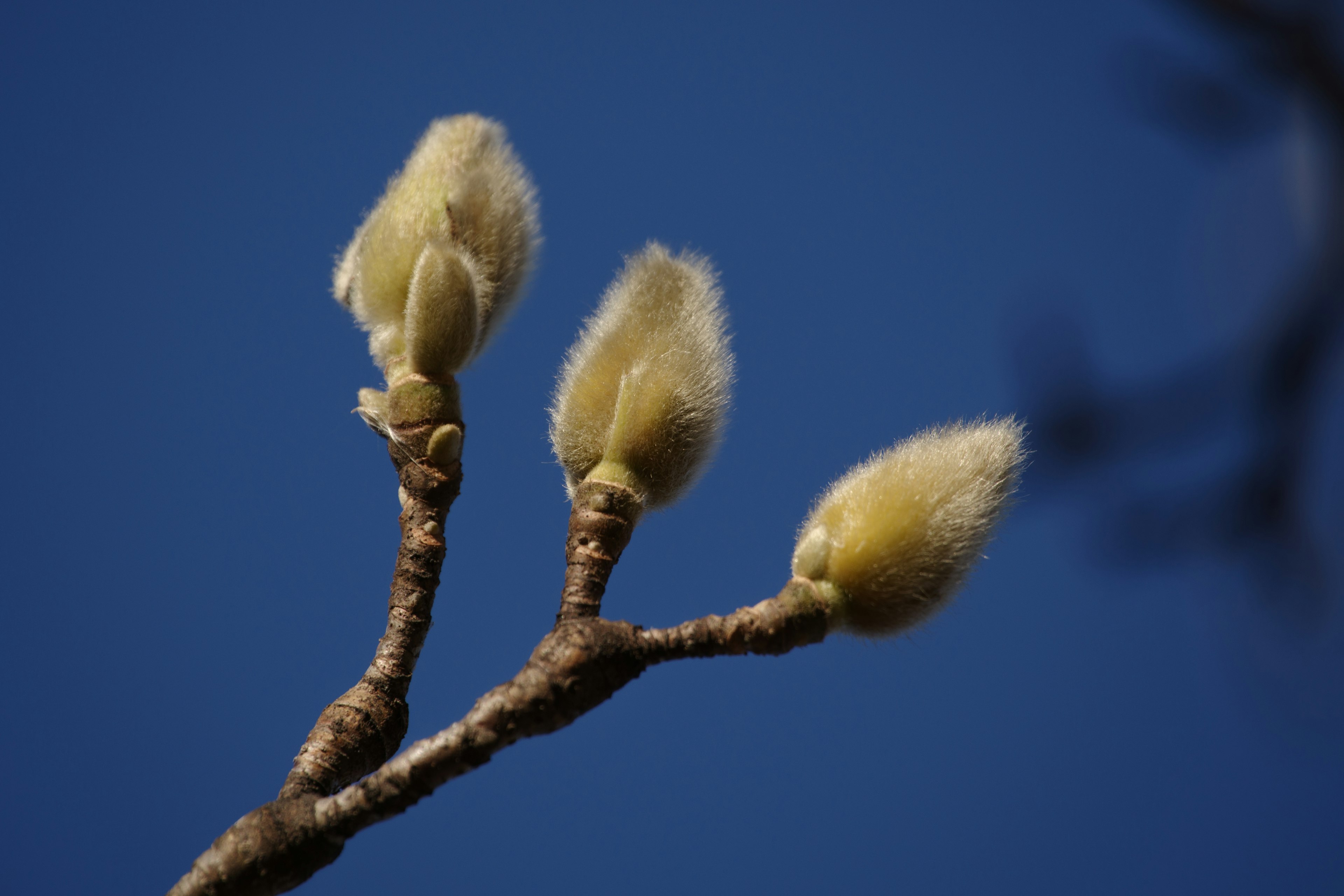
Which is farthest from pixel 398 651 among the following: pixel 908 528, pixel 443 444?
pixel 908 528

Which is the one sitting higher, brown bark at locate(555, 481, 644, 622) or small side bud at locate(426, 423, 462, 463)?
small side bud at locate(426, 423, 462, 463)

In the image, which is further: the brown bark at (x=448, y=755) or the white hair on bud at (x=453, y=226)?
the white hair on bud at (x=453, y=226)

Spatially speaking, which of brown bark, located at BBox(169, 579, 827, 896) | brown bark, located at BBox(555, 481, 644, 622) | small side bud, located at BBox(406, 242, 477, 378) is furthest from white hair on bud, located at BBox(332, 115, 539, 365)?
brown bark, located at BBox(169, 579, 827, 896)

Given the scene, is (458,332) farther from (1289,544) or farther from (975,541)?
(1289,544)

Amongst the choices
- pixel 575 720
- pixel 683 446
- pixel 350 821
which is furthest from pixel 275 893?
pixel 683 446

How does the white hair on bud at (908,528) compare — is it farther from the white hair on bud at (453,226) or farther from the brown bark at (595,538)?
the white hair on bud at (453,226)

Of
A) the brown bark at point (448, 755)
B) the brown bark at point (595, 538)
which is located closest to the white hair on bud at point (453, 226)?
the brown bark at point (595, 538)

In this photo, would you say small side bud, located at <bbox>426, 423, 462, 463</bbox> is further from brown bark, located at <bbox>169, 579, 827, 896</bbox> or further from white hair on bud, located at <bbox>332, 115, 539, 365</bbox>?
brown bark, located at <bbox>169, 579, 827, 896</bbox>
